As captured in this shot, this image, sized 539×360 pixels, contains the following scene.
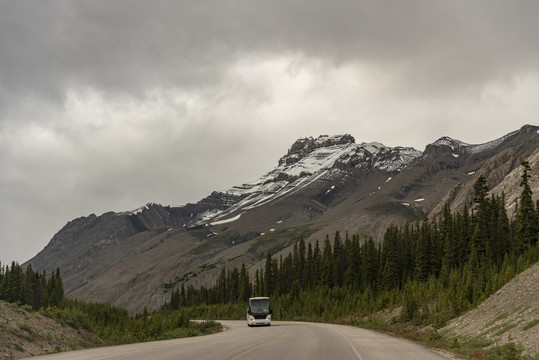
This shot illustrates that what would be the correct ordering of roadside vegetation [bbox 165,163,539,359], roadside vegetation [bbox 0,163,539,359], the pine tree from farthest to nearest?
1. the pine tree
2. roadside vegetation [bbox 165,163,539,359]
3. roadside vegetation [bbox 0,163,539,359]

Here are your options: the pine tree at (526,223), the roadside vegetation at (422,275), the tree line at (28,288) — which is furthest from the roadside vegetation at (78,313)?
the pine tree at (526,223)

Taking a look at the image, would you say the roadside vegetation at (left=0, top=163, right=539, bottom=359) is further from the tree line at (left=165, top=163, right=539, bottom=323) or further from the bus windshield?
the bus windshield

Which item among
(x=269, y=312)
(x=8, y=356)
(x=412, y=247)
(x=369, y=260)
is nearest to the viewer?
(x=8, y=356)

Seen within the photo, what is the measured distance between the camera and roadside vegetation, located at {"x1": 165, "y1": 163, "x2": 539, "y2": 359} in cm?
4788

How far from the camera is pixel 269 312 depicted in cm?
5391

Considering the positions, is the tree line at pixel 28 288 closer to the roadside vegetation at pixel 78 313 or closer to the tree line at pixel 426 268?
the roadside vegetation at pixel 78 313

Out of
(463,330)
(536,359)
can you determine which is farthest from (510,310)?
(536,359)

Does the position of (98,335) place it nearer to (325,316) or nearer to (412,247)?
(325,316)

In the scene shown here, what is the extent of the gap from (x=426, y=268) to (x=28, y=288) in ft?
354

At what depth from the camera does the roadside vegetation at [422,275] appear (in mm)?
47875

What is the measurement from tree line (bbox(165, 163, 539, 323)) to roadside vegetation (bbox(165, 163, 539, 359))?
6.7 inches

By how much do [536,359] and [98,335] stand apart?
3720cm

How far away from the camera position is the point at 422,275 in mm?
97625

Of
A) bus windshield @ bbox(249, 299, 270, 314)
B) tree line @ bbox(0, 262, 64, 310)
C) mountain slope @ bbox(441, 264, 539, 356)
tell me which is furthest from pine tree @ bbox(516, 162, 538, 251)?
tree line @ bbox(0, 262, 64, 310)
